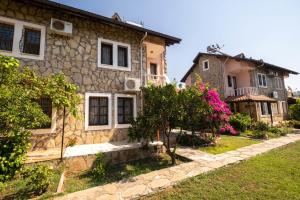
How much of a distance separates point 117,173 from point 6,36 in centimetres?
784

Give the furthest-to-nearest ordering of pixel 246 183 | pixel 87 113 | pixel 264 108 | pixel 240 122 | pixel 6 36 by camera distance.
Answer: pixel 264 108, pixel 240 122, pixel 87 113, pixel 6 36, pixel 246 183

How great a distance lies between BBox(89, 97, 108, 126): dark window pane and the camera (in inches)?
357

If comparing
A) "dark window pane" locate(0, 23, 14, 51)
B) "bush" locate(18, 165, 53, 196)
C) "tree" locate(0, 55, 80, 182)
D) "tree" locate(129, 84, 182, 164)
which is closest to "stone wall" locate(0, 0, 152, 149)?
"dark window pane" locate(0, 23, 14, 51)

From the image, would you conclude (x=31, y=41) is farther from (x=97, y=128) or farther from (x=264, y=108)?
(x=264, y=108)

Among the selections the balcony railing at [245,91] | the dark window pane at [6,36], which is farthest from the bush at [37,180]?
the balcony railing at [245,91]

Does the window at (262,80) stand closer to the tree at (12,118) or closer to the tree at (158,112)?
the tree at (158,112)

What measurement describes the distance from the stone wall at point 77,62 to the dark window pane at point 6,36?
0.51 meters

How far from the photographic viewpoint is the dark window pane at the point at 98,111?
908 centimetres

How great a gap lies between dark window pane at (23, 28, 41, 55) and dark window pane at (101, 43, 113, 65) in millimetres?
3170

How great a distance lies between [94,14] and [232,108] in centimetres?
1792

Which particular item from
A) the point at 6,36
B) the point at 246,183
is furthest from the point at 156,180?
the point at 6,36

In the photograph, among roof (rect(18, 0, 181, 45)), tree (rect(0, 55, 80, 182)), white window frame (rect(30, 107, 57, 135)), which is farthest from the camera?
roof (rect(18, 0, 181, 45))

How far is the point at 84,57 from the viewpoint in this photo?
9.16 meters

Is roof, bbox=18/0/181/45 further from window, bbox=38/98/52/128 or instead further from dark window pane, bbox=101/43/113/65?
window, bbox=38/98/52/128
